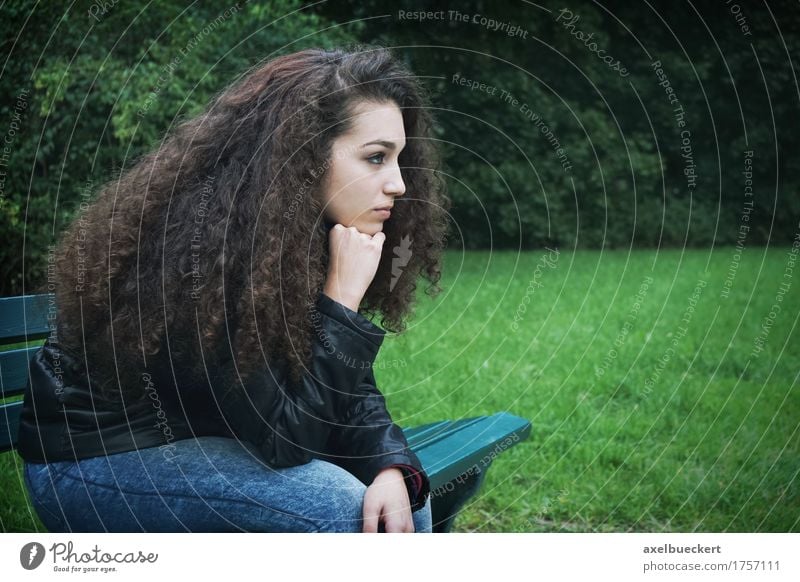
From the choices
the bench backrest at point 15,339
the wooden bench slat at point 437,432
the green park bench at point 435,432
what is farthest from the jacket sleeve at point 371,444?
the bench backrest at point 15,339

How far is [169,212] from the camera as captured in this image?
123 centimetres

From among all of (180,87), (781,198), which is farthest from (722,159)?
(180,87)

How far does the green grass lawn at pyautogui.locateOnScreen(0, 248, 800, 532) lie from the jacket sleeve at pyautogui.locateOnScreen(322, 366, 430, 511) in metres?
0.59

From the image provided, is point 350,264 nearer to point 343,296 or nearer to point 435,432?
point 343,296

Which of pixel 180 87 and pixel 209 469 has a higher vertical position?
pixel 180 87

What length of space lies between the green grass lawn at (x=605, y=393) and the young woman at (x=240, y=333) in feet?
1.82

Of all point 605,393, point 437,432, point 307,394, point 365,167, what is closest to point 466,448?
point 437,432

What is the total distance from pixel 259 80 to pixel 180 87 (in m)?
1.15

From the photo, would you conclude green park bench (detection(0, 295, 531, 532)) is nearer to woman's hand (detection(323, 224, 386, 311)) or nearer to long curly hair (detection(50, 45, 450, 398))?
long curly hair (detection(50, 45, 450, 398))

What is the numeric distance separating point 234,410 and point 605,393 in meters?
1.47

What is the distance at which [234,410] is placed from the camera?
1.14 m

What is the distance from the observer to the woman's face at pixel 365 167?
4.12ft
